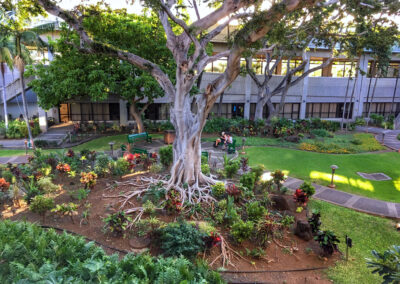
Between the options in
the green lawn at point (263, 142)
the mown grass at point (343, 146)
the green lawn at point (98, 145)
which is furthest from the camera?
the green lawn at point (263, 142)

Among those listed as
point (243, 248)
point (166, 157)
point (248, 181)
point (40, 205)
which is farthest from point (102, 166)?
point (243, 248)

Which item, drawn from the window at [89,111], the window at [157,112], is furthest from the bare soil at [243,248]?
the window at [89,111]

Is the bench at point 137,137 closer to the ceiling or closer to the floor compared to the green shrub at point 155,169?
closer to the ceiling

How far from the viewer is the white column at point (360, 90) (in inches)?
1217

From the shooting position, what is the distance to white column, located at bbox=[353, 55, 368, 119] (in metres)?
30.9

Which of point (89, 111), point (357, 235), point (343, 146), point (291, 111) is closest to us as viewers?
point (357, 235)

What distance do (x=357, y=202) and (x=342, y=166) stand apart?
4.86m

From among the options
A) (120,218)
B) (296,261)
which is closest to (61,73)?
(120,218)

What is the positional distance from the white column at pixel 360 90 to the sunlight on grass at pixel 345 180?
2296cm

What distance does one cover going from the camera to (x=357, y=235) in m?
A: 7.97

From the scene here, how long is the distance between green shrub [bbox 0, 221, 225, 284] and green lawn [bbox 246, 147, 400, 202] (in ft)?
29.6

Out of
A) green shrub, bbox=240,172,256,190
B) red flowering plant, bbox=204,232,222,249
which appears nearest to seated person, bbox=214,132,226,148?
green shrub, bbox=240,172,256,190

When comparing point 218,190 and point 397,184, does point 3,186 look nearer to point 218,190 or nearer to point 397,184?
point 218,190

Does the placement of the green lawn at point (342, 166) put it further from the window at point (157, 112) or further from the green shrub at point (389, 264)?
the window at point (157, 112)
